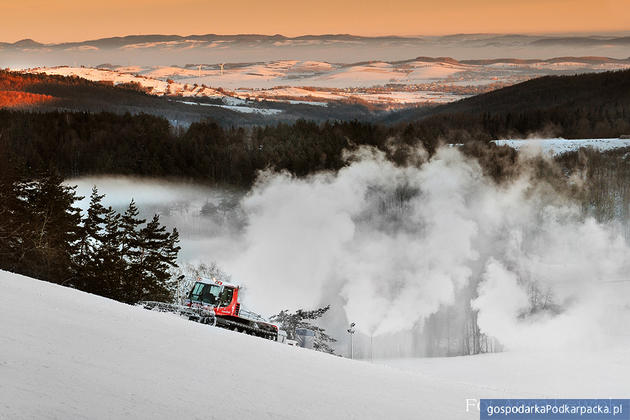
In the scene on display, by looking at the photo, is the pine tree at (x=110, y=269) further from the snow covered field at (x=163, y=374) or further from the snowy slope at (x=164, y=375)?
the snowy slope at (x=164, y=375)

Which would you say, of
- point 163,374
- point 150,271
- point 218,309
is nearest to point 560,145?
point 150,271

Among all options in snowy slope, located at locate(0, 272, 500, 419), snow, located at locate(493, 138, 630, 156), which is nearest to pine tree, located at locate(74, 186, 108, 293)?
snowy slope, located at locate(0, 272, 500, 419)

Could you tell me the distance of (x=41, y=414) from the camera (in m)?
9.80

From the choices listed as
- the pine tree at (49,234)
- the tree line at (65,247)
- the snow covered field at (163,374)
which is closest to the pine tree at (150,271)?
the tree line at (65,247)

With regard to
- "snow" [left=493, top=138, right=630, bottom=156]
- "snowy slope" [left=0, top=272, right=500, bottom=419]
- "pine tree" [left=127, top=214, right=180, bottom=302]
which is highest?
"snow" [left=493, top=138, right=630, bottom=156]

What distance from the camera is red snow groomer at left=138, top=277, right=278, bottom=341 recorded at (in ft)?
103

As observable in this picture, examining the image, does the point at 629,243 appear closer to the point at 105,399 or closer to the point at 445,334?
the point at 445,334

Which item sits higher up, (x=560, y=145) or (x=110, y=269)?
(x=560, y=145)

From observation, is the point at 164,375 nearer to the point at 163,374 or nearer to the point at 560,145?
the point at 163,374

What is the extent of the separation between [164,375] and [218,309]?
19.5 metres

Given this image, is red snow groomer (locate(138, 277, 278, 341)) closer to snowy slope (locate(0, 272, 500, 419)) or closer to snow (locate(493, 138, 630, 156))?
snowy slope (locate(0, 272, 500, 419))

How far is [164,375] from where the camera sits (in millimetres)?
14055

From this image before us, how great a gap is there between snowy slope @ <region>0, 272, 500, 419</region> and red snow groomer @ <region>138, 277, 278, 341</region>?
847 cm

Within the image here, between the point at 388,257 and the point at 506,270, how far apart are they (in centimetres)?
2195
